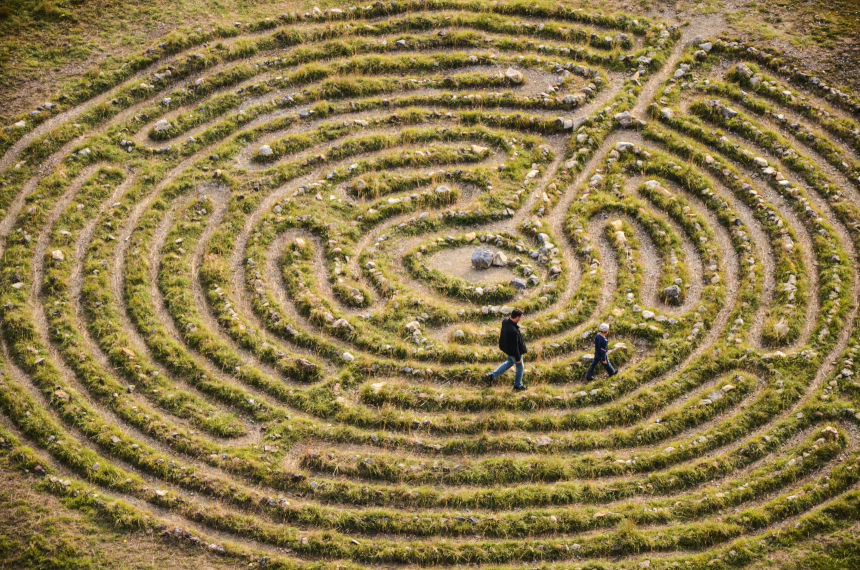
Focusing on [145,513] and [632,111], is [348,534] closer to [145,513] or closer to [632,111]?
[145,513]

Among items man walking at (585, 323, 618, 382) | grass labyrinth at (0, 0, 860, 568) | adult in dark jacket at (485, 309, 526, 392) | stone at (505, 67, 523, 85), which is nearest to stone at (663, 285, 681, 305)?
grass labyrinth at (0, 0, 860, 568)

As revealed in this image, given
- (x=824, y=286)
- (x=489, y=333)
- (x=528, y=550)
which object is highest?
(x=824, y=286)

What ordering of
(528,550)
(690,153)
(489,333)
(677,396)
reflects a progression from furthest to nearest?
1. (690,153)
2. (489,333)
3. (677,396)
4. (528,550)

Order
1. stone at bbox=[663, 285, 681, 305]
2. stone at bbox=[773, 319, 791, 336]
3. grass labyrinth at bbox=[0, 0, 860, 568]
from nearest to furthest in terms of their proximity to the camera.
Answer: grass labyrinth at bbox=[0, 0, 860, 568] → stone at bbox=[773, 319, 791, 336] → stone at bbox=[663, 285, 681, 305]

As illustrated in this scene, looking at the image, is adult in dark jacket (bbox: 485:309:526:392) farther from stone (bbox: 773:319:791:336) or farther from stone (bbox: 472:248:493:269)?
stone (bbox: 773:319:791:336)

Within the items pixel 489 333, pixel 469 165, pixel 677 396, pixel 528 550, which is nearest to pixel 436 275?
pixel 489 333

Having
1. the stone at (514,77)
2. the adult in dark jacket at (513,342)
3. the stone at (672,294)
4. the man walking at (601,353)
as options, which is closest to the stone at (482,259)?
the adult in dark jacket at (513,342)
